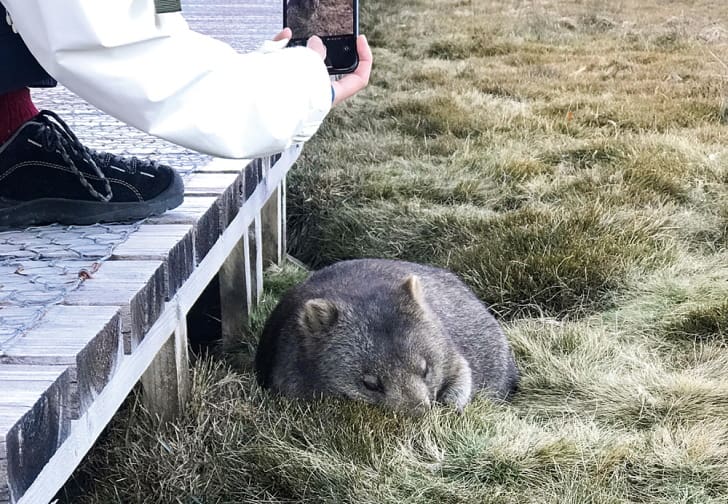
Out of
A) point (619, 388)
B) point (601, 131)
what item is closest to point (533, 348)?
point (619, 388)

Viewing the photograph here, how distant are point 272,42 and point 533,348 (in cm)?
191

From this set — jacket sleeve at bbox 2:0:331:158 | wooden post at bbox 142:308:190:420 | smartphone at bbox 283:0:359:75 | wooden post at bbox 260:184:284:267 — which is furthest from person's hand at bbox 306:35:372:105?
wooden post at bbox 260:184:284:267

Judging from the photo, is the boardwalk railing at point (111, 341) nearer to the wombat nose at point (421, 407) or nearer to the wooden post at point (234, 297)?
the wooden post at point (234, 297)

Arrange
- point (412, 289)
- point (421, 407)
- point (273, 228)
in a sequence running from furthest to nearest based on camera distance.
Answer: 1. point (273, 228)
2. point (412, 289)
3. point (421, 407)

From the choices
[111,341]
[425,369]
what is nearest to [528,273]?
[425,369]

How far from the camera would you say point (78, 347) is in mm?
1747

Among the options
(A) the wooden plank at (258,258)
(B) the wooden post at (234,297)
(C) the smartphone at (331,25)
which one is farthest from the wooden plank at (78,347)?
(A) the wooden plank at (258,258)

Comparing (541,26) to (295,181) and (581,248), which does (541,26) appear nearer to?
(295,181)

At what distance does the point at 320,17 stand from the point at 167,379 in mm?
1079

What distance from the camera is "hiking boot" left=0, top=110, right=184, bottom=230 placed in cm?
241

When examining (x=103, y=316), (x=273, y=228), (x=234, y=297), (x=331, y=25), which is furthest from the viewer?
(x=273, y=228)

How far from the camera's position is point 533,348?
3.52 meters

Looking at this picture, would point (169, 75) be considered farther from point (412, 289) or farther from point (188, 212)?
point (412, 289)

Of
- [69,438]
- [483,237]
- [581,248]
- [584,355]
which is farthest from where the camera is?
[483,237]
